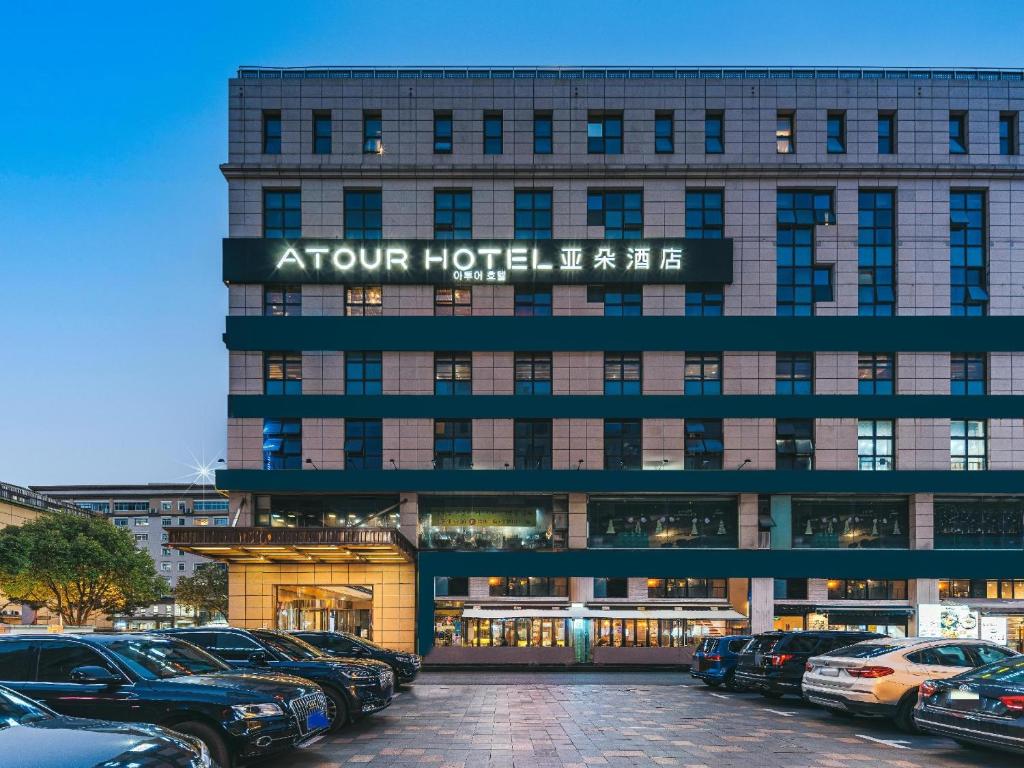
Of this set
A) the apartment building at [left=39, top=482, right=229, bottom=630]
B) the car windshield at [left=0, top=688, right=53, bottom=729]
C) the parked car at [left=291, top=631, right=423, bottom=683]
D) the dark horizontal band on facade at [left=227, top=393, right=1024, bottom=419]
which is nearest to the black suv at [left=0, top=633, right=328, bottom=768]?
the car windshield at [left=0, top=688, right=53, bottom=729]

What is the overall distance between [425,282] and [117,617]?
67.9 m

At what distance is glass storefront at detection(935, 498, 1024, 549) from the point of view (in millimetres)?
36531

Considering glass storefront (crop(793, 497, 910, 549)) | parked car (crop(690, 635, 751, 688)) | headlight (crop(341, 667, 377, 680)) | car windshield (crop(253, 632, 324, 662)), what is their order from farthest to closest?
glass storefront (crop(793, 497, 910, 549))
parked car (crop(690, 635, 751, 688))
car windshield (crop(253, 632, 324, 662))
headlight (crop(341, 667, 377, 680))

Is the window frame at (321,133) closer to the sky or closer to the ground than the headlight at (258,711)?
closer to the sky

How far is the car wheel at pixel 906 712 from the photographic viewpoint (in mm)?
13891

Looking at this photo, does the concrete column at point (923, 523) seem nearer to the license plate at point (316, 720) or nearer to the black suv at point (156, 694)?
the license plate at point (316, 720)

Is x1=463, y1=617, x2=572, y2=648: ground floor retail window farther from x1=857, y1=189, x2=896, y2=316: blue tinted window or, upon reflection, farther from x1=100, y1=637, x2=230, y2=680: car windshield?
x1=100, y1=637, x2=230, y2=680: car windshield

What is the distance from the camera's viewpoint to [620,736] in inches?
525

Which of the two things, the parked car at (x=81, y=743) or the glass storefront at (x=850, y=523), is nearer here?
the parked car at (x=81, y=743)

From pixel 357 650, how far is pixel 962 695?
1352 centimetres

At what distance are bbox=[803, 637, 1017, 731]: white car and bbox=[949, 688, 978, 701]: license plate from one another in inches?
108

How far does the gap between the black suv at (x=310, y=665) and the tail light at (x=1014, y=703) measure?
9331mm

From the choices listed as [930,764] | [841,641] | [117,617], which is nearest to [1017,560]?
[841,641]

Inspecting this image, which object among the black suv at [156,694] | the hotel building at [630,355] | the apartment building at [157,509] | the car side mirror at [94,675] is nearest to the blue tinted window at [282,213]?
the hotel building at [630,355]
